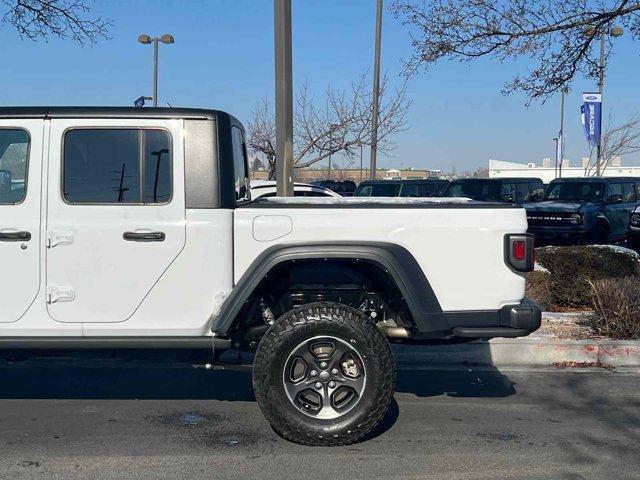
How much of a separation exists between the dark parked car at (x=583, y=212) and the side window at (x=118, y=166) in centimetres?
1324

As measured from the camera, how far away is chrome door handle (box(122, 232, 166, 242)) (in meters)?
4.80

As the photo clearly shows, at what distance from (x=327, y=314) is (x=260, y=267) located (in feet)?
1.67

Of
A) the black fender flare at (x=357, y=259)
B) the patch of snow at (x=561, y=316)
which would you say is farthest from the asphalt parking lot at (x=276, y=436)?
the patch of snow at (x=561, y=316)

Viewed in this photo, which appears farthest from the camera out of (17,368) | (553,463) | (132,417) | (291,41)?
(291,41)

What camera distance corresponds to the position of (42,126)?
487cm

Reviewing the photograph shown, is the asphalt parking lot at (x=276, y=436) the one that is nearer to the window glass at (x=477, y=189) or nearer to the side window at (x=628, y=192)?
the side window at (x=628, y=192)

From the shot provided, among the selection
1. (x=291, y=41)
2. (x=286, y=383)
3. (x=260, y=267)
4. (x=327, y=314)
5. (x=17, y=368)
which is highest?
(x=291, y=41)

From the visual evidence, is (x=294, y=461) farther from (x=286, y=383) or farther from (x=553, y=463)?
(x=553, y=463)

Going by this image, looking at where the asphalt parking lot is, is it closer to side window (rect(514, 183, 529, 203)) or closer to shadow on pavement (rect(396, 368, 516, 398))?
shadow on pavement (rect(396, 368, 516, 398))

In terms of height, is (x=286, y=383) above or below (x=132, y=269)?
below

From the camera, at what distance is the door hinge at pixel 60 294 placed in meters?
4.81

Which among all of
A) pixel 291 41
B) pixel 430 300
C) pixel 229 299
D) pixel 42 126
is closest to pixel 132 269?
pixel 229 299

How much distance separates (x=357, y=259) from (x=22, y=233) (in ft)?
6.87

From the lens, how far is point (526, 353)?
287 inches
